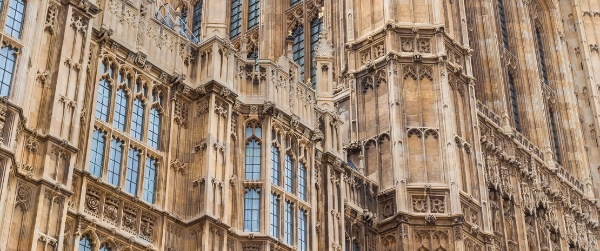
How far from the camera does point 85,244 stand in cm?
2389

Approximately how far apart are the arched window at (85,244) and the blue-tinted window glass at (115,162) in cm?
179

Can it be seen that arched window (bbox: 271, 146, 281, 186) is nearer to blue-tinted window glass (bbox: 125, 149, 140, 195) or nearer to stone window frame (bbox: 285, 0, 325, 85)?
blue-tinted window glass (bbox: 125, 149, 140, 195)

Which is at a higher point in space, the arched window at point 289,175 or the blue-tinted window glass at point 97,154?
the arched window at point 289,175

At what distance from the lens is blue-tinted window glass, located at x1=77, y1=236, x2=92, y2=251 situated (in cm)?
2373

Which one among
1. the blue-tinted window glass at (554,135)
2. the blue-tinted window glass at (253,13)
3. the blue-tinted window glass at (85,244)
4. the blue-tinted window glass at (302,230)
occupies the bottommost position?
the blue-tinted window glass at (85,244)

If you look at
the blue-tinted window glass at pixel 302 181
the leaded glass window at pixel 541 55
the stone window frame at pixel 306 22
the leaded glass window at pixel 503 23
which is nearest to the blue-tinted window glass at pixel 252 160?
the blue-tinted window glass at pixel 302 181

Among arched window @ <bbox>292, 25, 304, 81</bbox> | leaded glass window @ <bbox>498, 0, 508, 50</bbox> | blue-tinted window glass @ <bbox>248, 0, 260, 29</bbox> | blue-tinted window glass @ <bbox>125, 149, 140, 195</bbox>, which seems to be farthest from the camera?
leaded glass window @ <bbox>498, 0, 508, 50</bbox>

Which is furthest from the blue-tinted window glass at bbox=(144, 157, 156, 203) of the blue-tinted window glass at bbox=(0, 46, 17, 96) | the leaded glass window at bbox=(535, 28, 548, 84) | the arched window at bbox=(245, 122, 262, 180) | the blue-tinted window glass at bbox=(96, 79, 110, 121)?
the leaded glass window at bbox=(535, 28, 548, 84)

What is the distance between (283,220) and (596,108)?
→ 102ft

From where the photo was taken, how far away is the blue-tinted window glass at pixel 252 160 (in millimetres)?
28766

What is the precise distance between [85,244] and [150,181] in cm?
322

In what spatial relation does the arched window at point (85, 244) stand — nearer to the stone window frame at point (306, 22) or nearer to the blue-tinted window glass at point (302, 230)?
the blue-tinted window glass at point (302, 230)

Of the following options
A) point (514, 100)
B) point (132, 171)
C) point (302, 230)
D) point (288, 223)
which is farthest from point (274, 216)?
point (514, 100)

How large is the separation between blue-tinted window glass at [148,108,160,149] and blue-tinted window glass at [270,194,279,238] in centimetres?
379
